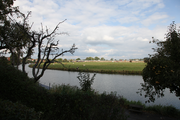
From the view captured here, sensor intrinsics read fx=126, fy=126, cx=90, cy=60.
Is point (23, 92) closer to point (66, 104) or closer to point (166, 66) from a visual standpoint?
point (66, 104)

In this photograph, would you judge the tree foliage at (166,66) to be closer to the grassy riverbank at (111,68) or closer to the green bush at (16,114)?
the green bush at (16,114)

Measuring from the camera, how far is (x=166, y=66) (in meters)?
6.15

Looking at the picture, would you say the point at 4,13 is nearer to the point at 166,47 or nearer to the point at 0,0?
the point at 0,0

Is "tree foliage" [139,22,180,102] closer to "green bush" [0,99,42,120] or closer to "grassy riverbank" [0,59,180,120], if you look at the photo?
"grassy riverbank" [0,59,180,120]

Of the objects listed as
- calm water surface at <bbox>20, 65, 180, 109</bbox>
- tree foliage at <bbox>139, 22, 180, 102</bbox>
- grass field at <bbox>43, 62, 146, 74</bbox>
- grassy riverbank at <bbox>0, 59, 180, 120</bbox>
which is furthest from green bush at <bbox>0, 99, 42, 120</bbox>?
grass field at <bbox>43, 62, 146, 74</bbox>

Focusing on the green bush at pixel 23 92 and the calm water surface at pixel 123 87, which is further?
the calm water surface at pixel 123 87

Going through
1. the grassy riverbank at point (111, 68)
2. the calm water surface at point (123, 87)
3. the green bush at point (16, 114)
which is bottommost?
the calm water surface at point (123, 87)

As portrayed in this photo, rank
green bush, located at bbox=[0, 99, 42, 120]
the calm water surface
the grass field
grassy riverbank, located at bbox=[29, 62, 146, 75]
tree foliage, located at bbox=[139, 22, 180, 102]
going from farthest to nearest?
the grass field, grassy riverbank, located at bbox=[29, 62, 146, 75], the calm water surface, tree foliage, located at bbox=[139, 22, 180, 102], green bush, located at bbox=[0, 99, 42, 120]

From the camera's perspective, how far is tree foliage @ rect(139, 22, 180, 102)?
6070 mm

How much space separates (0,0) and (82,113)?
9500mm

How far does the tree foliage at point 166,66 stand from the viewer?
607 centimetres

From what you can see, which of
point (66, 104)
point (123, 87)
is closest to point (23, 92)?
point (66, 104)

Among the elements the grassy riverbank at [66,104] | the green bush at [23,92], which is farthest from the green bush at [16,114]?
the green bush at [23,92]

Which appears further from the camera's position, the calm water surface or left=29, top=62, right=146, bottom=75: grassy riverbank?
left=29, top=62, right=146, bottom=75: grassy riverbank
